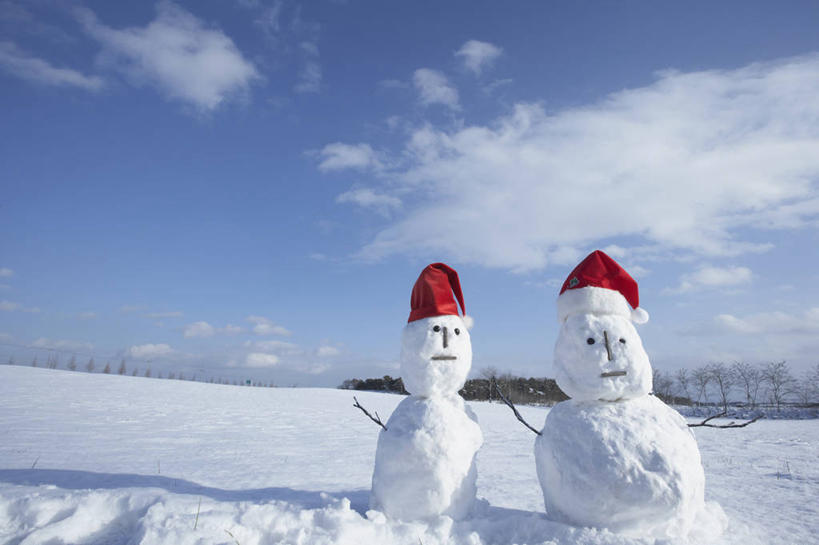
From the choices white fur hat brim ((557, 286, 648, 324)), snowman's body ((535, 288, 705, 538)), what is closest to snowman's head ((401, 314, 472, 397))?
snowman's body ((535, 288, 705, 538))

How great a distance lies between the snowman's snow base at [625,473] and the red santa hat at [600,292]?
0.71m

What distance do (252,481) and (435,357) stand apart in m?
2.77

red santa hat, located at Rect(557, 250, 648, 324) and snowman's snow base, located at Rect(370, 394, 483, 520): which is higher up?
red santa hat, located at Rect(557, 250, 648, 324)

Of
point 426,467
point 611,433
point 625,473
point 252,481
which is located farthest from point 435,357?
point 252,481

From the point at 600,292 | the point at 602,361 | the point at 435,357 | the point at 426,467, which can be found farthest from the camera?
the point at 435,357

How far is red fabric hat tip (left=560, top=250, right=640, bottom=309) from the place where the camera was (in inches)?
134

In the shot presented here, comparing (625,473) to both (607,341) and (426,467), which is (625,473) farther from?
(426,467)

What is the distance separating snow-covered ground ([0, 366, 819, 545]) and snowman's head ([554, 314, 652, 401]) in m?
0.90

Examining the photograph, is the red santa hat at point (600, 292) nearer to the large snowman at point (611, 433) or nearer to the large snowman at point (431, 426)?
the large snowman at point (611, 433)

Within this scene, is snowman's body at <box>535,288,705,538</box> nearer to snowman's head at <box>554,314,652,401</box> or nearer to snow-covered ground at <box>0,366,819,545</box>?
snowman's head at <box>554,314,652,401</box>

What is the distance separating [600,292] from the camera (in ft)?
11.0

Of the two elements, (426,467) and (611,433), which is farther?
(426,467)

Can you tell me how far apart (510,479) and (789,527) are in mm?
2629

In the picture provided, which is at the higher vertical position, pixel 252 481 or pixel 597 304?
pixel 597 304
